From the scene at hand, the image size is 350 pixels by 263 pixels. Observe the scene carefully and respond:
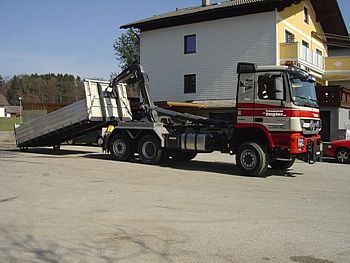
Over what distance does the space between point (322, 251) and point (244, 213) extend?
2.34 meters

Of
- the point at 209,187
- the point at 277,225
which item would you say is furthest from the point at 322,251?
the point at 209,187

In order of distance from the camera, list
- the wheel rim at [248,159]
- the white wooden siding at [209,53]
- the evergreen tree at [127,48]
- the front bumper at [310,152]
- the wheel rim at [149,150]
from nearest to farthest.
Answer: the front bumper at [310,152] → the wheel rim at [248,159] → the wheel rim at [149,150] → the white wooden siding at [209,53] → the evergreen tree at [127,48]

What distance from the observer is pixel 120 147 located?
17.1 m

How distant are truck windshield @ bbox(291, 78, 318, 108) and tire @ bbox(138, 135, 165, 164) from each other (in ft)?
17.6

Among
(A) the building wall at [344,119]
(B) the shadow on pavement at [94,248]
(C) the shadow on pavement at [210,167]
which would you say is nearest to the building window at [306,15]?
(A) the building wall at [344,119]

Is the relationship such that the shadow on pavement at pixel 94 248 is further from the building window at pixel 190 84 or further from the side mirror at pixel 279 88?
the building window at pixel 190 84

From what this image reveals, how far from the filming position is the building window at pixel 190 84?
3341cm

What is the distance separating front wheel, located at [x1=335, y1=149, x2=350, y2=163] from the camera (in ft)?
59.4

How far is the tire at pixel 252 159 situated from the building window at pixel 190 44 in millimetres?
21084

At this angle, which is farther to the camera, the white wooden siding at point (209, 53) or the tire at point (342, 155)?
the white wooden siding at point (209, 53)

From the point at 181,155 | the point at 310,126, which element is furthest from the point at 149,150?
the point at 310,126

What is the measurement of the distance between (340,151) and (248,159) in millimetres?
6877

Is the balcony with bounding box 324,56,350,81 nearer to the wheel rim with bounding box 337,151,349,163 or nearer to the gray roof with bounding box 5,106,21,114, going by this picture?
the wheel rim with bounding box 337,151,349,163

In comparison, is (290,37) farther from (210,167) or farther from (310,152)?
(310,152)
